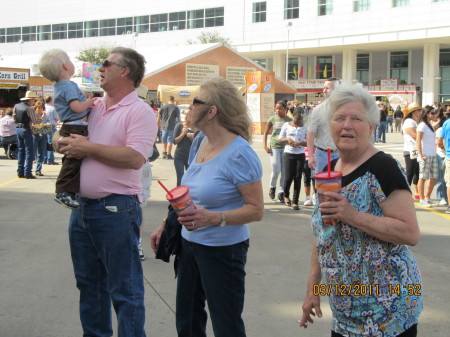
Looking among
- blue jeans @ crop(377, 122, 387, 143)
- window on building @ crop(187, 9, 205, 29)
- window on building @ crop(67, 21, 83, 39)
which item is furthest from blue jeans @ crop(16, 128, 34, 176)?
window on building @ crop(67, 21, 83, 39)

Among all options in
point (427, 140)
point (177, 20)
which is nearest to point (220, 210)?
point (427, 140)

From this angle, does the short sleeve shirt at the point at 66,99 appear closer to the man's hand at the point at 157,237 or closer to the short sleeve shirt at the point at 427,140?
the man's hand at the point at 157,237

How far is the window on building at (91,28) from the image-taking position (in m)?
76.0

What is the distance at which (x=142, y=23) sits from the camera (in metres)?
72.9

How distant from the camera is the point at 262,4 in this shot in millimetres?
62250

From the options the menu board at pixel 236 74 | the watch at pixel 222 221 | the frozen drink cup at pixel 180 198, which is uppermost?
the menu board at pixel 236 74

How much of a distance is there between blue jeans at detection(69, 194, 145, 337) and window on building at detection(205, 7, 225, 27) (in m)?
64.1

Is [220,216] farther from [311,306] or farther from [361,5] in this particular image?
[361,5]

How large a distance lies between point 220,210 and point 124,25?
243 ft

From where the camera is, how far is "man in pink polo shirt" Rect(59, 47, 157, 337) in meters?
3.34

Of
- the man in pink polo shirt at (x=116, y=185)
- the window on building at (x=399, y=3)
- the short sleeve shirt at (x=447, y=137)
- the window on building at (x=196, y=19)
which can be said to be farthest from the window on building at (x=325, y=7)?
the man in pink polo shirt at (x=116, y=185)

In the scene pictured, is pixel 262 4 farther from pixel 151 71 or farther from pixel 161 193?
pixel 161 193

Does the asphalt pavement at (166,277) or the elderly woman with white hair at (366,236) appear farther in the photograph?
the asphalt pavement at (166,277)

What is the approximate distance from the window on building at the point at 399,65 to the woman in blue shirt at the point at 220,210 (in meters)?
59.9
